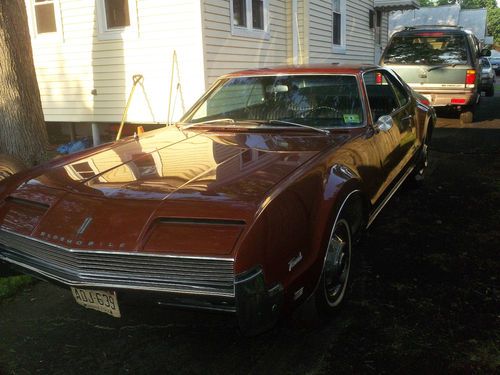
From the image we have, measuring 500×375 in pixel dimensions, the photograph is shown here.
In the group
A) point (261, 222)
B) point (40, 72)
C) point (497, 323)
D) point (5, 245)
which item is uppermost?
point (40, 72)

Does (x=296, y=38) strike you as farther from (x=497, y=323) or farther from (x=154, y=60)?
(x=497, y=323)

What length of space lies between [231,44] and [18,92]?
13.6ft

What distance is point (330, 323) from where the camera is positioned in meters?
2.95

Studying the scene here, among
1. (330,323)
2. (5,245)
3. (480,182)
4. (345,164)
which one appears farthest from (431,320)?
(480,182)

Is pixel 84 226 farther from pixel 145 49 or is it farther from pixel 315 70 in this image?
pixel 145 49

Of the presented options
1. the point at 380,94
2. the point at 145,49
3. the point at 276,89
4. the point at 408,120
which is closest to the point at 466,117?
the point at 408,120

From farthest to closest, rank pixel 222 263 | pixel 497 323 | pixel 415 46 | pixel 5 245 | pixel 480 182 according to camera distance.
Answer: pixel 415 46
pixel 480 182
pixel 497 323
pixel 5 245
pixel 222 263

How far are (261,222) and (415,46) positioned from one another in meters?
9.48

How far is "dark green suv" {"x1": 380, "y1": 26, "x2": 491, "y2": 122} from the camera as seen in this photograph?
32.6 ft

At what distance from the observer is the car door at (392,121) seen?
3.97 metres

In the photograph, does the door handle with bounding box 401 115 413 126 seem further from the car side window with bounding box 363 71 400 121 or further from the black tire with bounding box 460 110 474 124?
the black tire with bounding box 460 110 474 124

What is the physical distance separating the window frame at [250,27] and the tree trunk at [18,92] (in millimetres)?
3903

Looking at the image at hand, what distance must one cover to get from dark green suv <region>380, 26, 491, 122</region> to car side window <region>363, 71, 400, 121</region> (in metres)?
5.88

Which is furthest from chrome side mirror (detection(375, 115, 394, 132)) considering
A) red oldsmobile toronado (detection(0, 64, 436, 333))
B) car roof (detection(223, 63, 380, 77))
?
car roof (detection(223, 63, 380, 77))
